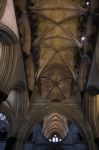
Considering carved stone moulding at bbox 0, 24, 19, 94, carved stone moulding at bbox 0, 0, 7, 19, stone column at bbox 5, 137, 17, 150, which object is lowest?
stone column at bbox 5, 137, 17, 150

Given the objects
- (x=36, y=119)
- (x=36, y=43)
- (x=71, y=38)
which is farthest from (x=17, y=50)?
(x=36, y=119)

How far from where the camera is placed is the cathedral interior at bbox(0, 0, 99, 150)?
10.7 m


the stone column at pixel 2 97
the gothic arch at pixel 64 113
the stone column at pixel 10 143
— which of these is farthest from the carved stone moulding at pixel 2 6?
the gothic arch at pixel 64 113

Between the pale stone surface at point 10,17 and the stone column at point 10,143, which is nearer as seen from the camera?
the pale stone surface at point 10,17

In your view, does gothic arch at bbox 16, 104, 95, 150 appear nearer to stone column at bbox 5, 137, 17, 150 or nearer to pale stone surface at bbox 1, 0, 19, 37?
stone column at bbox 5, 137, 17, 150

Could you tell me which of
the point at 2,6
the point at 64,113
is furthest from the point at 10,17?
the point at 64,113

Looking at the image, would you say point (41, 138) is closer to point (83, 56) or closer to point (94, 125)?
point (94, 125)

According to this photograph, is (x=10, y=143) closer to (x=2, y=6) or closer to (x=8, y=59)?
(x=8, y=59)

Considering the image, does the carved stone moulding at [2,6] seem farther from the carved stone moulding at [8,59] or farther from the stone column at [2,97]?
the stone column at [2,97]

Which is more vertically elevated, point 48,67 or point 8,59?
point 48,67

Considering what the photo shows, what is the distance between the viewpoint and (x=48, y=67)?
52.9 feet

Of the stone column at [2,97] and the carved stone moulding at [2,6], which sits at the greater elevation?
the carved stone moulding at [2,6]

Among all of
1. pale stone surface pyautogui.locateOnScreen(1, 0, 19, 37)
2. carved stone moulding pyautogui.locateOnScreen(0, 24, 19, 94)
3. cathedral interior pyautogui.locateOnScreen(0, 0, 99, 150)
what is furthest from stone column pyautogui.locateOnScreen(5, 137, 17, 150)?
pale stone surface pyautogui.locateOnScreen(1, 0, 19, 37)

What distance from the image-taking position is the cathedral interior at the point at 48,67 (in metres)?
10.7
